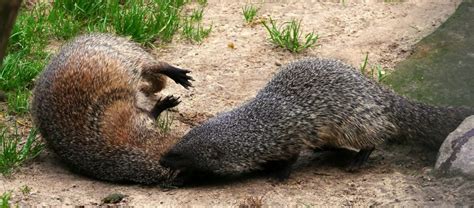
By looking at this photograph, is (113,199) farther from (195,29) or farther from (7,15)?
(195,29)

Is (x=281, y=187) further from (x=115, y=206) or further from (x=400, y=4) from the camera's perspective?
(x=400, y=4)

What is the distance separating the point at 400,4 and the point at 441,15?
1.75ft

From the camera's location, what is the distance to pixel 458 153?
5.57m

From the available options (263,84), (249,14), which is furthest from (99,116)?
(249,14)

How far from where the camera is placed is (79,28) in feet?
27.3

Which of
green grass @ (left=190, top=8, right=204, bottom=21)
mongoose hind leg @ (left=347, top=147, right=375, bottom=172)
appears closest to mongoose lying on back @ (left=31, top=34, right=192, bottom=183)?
mongoose hind leg @ (left=347, top=147, right=375, bottom=172)

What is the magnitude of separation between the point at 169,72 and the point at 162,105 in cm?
48

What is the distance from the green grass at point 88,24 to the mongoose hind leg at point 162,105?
134 centimetres

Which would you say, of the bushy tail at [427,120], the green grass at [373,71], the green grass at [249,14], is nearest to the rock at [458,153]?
the bushy tail at [427,120]

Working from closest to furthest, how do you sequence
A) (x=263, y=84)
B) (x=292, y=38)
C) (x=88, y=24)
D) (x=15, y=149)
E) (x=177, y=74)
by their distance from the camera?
1. (x=15, y=149)
2. (x=177, y=74)
3. (x=263, y=84)
4. (x=292, y=38)
5. (x=88, y=24)

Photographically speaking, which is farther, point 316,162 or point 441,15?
point 441,15

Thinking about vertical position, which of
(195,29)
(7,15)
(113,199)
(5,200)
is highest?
(7,15)

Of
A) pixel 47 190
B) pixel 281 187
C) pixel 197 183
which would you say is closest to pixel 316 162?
pixel 281 187

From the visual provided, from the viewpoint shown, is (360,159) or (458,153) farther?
(360,159)
